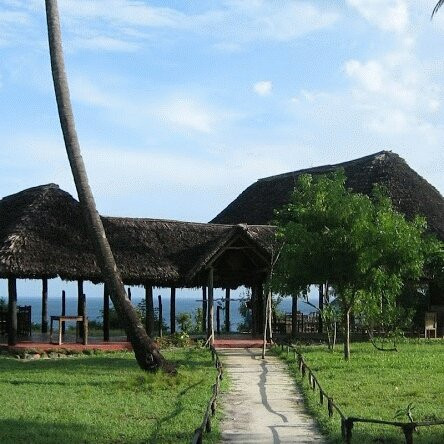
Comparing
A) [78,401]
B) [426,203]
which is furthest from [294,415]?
[426,203]

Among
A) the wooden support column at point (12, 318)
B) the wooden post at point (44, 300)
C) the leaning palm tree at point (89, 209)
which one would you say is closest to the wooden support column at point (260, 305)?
the wooden post at point (44, 300)

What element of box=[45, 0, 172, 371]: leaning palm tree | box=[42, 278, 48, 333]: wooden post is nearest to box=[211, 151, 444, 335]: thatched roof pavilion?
box=[42, 278, 48, 333]: wooden post

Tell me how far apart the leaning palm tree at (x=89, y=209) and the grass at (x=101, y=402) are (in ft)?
1.62

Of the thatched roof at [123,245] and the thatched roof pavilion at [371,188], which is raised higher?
the thatched roof pavilion at [371,188]

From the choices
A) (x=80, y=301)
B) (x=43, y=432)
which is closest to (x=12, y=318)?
(x=80, y=301)

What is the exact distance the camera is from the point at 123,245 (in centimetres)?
2239

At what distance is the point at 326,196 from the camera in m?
19.1

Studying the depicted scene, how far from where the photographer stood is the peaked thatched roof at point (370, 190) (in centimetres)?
2645

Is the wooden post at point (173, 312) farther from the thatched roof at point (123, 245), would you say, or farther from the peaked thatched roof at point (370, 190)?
the peaked thatched roof at point (370, 190)

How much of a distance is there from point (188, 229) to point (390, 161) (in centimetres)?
819

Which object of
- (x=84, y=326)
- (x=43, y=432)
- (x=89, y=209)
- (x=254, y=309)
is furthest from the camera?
(x=254, y=309)

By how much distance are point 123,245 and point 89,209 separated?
6737mm

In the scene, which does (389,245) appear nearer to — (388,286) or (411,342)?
(388,286)

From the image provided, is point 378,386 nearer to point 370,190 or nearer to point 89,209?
point 89,209
